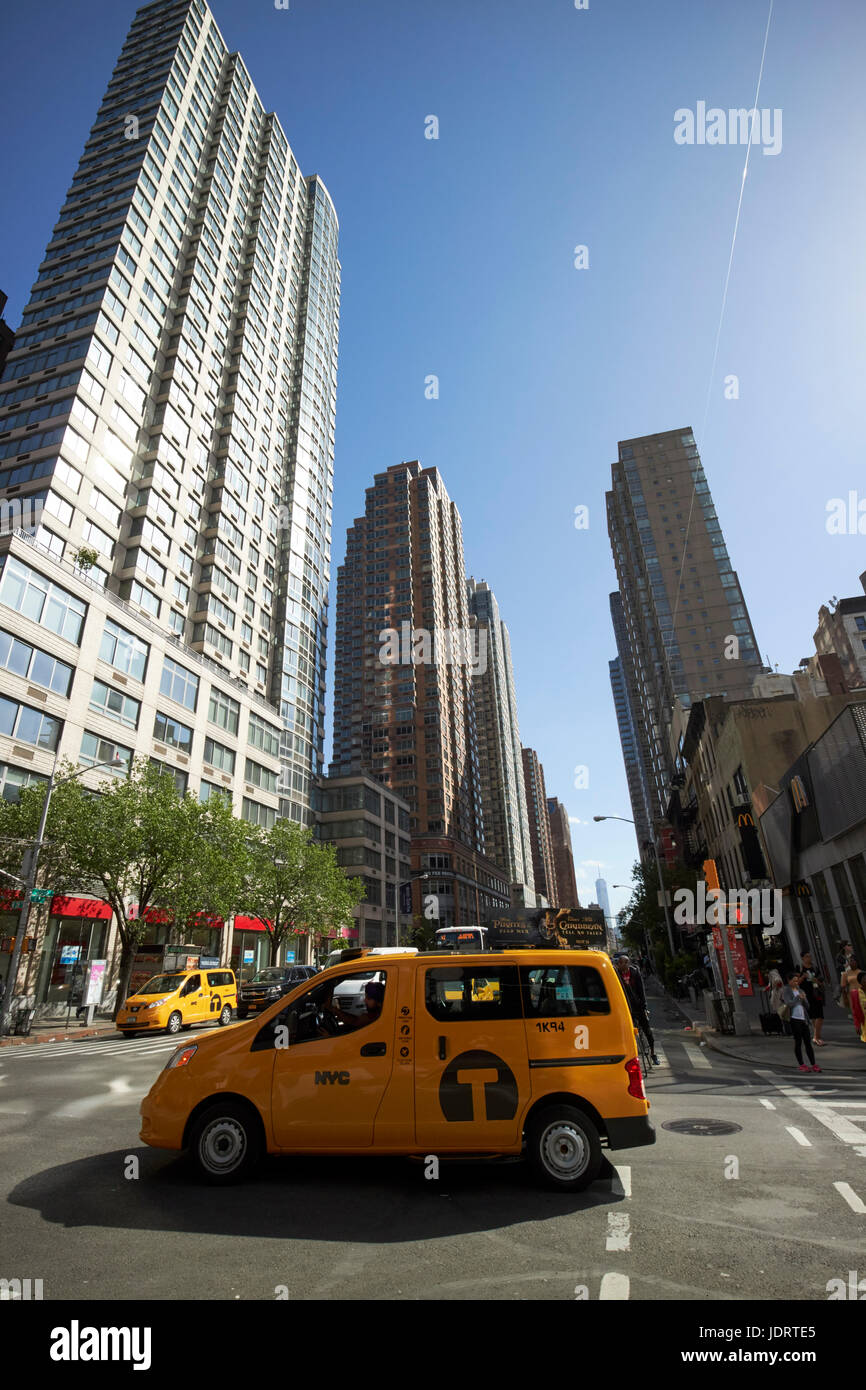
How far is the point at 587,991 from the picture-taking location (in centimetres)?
670

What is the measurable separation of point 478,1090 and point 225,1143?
2.52m

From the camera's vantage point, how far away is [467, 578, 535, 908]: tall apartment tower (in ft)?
479

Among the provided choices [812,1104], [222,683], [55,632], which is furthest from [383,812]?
[812,1104]

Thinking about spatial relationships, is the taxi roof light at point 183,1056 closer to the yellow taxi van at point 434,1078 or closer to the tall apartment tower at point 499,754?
the yellow taxi van at point 434,1078

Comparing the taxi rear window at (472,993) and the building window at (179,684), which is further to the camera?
the building window at (179,684)

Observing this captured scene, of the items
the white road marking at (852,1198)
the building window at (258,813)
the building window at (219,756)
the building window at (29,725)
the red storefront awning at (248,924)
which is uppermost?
the building window at (219,756)

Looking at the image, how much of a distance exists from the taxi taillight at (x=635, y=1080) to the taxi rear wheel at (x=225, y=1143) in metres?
3.60

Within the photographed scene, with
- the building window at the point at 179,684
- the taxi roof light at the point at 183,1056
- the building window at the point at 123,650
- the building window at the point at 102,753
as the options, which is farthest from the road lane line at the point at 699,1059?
the building window at the point at 179,684

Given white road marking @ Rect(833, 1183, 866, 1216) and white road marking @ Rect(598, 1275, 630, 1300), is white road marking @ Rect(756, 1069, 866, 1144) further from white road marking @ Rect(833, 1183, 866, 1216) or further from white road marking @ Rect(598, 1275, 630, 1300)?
white road marking @ Rect(598, 1275, 630, 1300)

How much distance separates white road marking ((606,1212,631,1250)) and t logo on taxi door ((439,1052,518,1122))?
3.72 ft

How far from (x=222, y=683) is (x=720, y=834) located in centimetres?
3771

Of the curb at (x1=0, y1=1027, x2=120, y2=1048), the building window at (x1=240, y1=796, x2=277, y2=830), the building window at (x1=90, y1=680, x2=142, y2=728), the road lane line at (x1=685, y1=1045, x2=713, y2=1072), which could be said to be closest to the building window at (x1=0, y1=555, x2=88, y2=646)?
the building window at (x1=90, y1=680, x2=142, y2=728)

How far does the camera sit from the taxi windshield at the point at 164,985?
74.4ft
